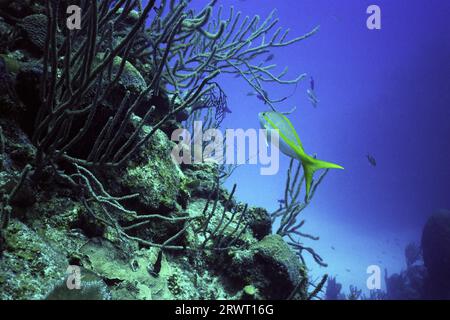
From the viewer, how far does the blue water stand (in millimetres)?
48125

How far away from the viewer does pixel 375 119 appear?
59375mm

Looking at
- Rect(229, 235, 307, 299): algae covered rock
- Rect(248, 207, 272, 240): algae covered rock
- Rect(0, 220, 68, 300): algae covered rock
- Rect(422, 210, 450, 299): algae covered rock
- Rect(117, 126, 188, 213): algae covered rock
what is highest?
Rect(117, 126, 188, 213): algae covered rock

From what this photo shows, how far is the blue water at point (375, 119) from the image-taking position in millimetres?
48125

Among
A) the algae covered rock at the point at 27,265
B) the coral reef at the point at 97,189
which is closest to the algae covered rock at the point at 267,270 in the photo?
the coral reef at the point at 97,189

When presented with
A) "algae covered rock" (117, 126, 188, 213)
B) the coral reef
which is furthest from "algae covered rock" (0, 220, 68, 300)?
"algae covered rock" (117, 126, 188, 213)

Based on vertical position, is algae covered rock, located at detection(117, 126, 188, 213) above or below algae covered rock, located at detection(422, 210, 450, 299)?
above

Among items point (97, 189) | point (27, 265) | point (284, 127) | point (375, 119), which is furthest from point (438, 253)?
point (375, 119)

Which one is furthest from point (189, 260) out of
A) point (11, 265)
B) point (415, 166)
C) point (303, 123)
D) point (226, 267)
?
point (303, 123)

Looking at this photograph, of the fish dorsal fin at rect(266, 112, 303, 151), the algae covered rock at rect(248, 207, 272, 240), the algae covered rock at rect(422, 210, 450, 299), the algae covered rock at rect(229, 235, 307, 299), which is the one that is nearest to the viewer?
the fish dorsal fin at rect(266, 112, 303, 151)

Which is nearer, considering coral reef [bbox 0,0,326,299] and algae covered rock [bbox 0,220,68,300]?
algae covered rock [bbox 0,220,68,300]

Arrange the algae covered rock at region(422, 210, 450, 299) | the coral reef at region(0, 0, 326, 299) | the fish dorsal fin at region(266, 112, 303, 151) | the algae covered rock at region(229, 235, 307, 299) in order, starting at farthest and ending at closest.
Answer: the algae covered rock at region(422, 210, 450, 299) → the algae covered rock at region(229, 235, 307, 299) → the fish dorsal fin at region(266, 112, 303, 151) → the coral reef at region(0, 0, 326, 299)

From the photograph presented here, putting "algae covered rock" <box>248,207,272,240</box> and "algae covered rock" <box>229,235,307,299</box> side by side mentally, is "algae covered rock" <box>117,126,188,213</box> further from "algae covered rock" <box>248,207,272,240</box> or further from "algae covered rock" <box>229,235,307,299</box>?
"algae covered rock" <box>248,207,272,240</box>

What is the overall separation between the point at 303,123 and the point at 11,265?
297ft

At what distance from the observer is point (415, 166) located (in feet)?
172
